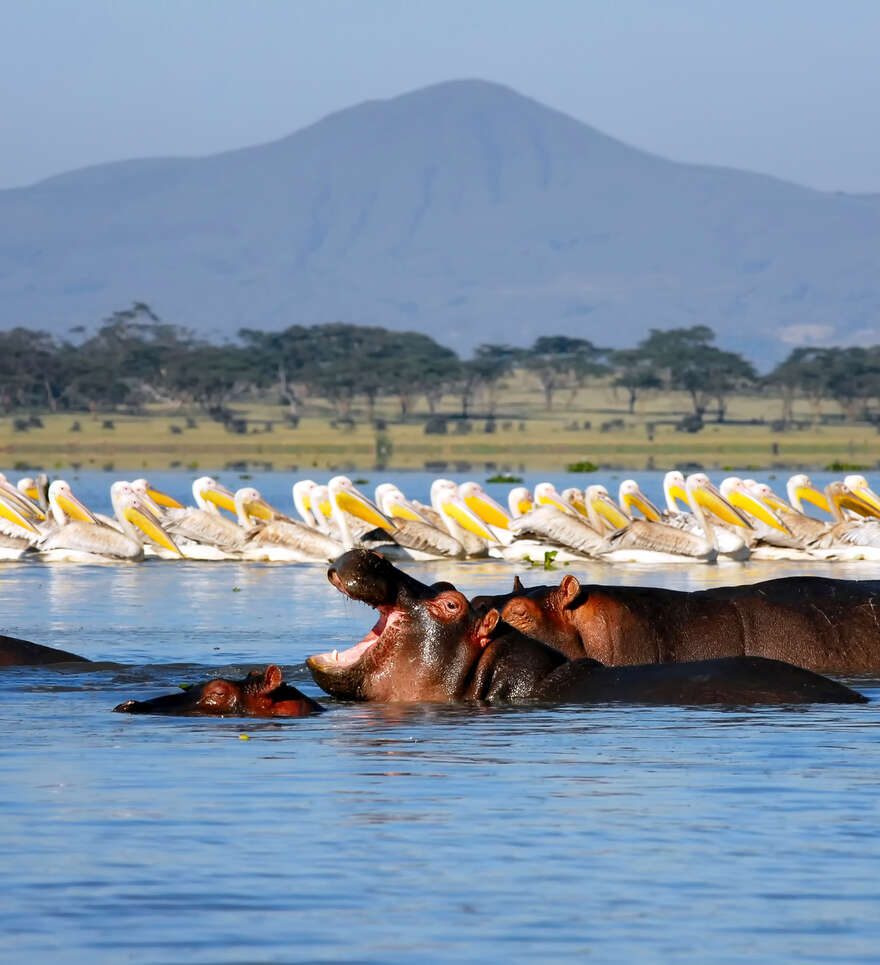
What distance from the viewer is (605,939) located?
5.93 meters

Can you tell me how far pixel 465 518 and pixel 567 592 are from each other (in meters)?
15.8

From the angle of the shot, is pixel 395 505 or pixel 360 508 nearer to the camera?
pixel 360 508

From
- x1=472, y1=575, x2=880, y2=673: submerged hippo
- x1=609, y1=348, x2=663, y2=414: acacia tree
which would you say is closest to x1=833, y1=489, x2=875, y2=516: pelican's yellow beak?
x1=472, y1=575, x2=880, y2=673: submerged hippo

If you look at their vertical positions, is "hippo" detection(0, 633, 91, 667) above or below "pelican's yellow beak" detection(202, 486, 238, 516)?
below

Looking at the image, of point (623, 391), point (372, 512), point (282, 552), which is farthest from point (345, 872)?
point (623, 391)

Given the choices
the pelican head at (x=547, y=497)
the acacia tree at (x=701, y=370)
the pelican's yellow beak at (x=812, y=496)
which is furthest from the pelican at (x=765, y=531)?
the acacia tree at (x=701, y=370)

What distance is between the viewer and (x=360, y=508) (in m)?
27.1

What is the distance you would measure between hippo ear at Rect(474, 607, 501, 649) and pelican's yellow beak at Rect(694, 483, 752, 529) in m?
16.8

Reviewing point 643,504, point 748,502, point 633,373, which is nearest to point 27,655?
point 748,502

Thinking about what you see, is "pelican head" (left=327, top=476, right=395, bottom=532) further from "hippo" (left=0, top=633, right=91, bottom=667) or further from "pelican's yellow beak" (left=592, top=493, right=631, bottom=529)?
"hippo" (left=0, top=633, right=91, bottom=667)

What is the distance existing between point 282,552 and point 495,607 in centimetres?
1434

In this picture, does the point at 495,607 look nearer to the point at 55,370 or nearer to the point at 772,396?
the point at 55,370

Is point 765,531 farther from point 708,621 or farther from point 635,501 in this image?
point 708,621

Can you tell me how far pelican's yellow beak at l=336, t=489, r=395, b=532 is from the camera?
88.3 feet
